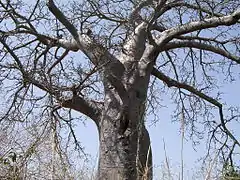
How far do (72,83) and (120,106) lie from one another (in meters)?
0.75

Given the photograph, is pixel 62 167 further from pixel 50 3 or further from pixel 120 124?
pixel 50 3

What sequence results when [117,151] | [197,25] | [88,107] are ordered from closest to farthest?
1. [117,151]
2. [197,25]
3. [88,107]

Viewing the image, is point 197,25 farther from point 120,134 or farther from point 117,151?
point 117,151

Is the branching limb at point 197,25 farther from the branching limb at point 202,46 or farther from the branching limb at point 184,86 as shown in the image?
the branching limb at point 184,86

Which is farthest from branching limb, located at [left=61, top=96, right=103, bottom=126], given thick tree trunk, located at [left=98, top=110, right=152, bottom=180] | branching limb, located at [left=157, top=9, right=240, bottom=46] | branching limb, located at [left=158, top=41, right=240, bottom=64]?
branching limb, located at [left=158, top=41, right=240, bottom=64]

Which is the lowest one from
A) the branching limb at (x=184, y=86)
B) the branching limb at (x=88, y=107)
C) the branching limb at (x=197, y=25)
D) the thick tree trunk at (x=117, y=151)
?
the thick tree trunk at (x=117, y=151)

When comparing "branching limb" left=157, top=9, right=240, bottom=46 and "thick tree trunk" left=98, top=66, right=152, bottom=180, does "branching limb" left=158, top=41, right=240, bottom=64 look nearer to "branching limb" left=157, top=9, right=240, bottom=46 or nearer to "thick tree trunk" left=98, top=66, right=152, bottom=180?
"branching limb" left=157, top=9, right=240, bottom=46

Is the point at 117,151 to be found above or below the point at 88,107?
below

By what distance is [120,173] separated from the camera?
19.4 ft

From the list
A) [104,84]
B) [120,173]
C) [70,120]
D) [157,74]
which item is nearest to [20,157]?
[120,173]

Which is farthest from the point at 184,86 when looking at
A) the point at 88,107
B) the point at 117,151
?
the point at 117,151

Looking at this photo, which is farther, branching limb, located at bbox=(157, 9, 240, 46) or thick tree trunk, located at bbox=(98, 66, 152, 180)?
branching limb, located at bbox=(157, 9, 240, 46)

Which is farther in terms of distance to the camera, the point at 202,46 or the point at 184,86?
the point at 184,86

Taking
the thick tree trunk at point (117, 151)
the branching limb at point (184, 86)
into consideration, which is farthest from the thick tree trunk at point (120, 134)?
the branching limb at point (184, 86)
